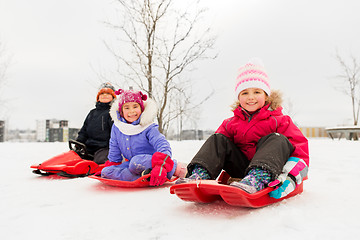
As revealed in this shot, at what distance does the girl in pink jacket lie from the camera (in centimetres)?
154

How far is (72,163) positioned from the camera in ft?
10.0

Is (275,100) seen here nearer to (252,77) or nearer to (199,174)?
(252,77)

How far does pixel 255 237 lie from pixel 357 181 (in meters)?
1.59

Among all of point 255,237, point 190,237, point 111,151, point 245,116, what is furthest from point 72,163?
point 255,237

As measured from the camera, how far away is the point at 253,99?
2029 millimetres

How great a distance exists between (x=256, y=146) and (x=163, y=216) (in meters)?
0.79

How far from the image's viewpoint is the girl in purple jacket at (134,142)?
2.40 m

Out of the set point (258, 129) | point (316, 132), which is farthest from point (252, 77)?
point (316, 132)

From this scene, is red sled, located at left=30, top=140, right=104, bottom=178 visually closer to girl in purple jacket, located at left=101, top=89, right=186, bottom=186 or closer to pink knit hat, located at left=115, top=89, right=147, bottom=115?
girl in purple jacket, located at left=101, top=89, right=186, bottom=186

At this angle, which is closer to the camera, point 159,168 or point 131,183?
point 159,168

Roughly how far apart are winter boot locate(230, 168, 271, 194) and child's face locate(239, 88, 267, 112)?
599 millimetres

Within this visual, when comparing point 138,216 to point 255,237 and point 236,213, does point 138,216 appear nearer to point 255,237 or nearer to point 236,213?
point 236,213

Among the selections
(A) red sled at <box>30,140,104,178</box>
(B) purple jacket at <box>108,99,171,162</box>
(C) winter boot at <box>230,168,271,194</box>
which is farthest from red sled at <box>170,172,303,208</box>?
(A) red sled at <box>30,140,104,178</box>

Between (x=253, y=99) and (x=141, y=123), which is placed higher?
(x=253, y=99)
